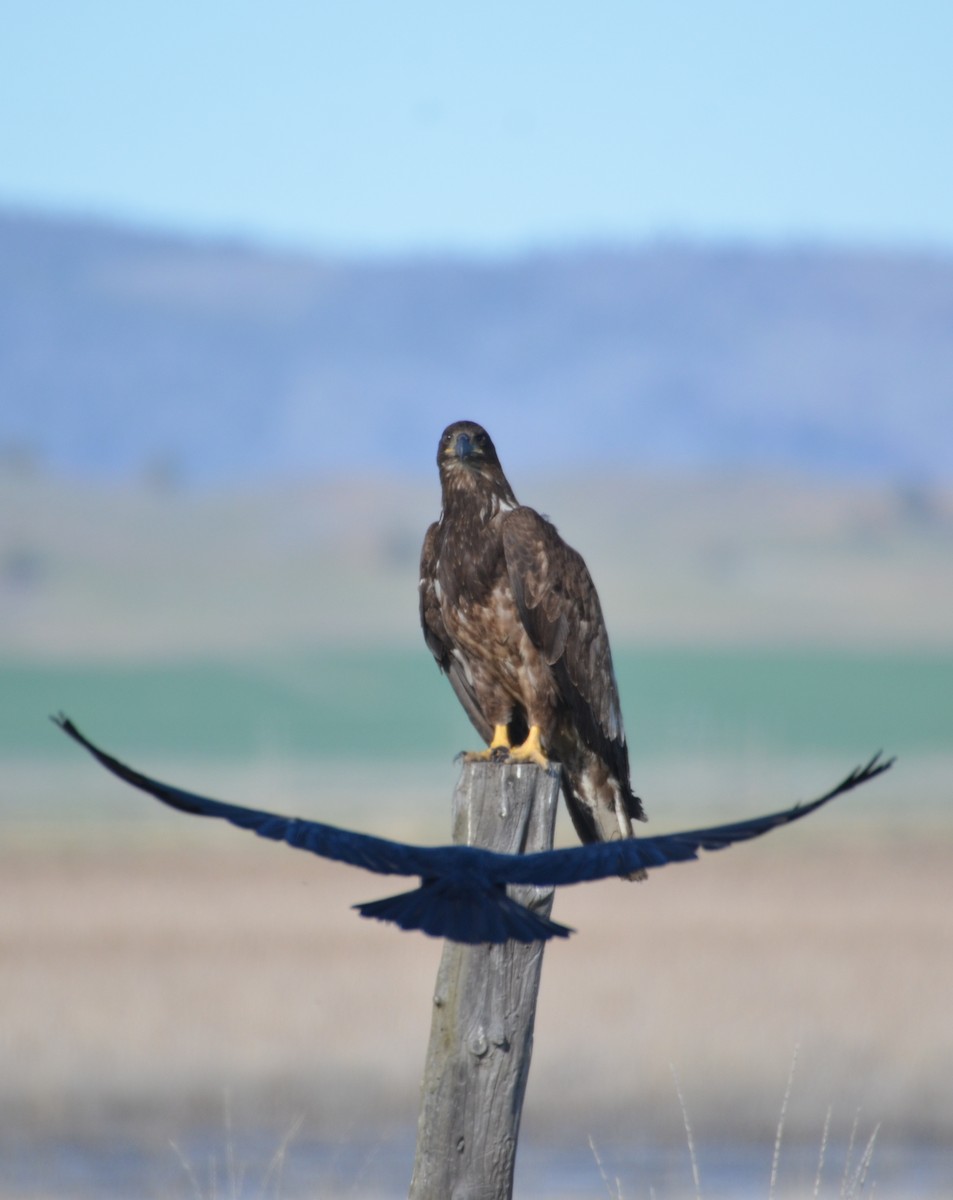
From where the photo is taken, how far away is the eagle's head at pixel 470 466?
7888 mm

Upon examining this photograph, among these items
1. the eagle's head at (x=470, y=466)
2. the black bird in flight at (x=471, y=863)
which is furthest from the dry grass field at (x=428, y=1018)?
the black bird in flight at (x=471, y=863)

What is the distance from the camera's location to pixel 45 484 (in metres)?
116

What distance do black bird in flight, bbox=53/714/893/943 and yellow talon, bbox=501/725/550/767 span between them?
2.64 metres

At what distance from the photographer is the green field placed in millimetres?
85125

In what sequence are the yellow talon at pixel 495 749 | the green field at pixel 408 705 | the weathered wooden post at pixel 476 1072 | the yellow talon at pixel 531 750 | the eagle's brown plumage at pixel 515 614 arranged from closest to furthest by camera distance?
1. the weathered wooden post at pixel 476 1072
2. the yellow talon at pixel 495 749
3. the yellow talon at pixel 531 750
4. the eagle's brown plumage at pixel 515 614
5. the green field at pixel 408 705

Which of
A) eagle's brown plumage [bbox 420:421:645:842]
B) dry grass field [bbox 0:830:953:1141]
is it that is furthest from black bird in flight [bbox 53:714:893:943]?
dry grass field [bbox 0:830:953:1141]

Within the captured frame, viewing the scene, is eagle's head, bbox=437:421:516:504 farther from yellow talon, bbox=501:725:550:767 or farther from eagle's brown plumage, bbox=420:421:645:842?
yellow talon, bbox=501:725:550:767

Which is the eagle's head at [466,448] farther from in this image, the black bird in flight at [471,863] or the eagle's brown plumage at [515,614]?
the black bird in flight at [471,863]

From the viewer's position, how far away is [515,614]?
25.7ft

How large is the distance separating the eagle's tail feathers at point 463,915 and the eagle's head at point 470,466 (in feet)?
10.7

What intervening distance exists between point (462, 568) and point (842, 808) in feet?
158

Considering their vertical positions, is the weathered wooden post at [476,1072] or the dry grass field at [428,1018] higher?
the dry grass field at [428,1018]

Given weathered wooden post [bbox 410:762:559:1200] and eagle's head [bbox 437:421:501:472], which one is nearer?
weathered wooden post [bbox 410:762:559:1200]

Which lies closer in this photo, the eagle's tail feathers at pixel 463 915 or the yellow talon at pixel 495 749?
the eagle's tail feathers at pixel 463 915
